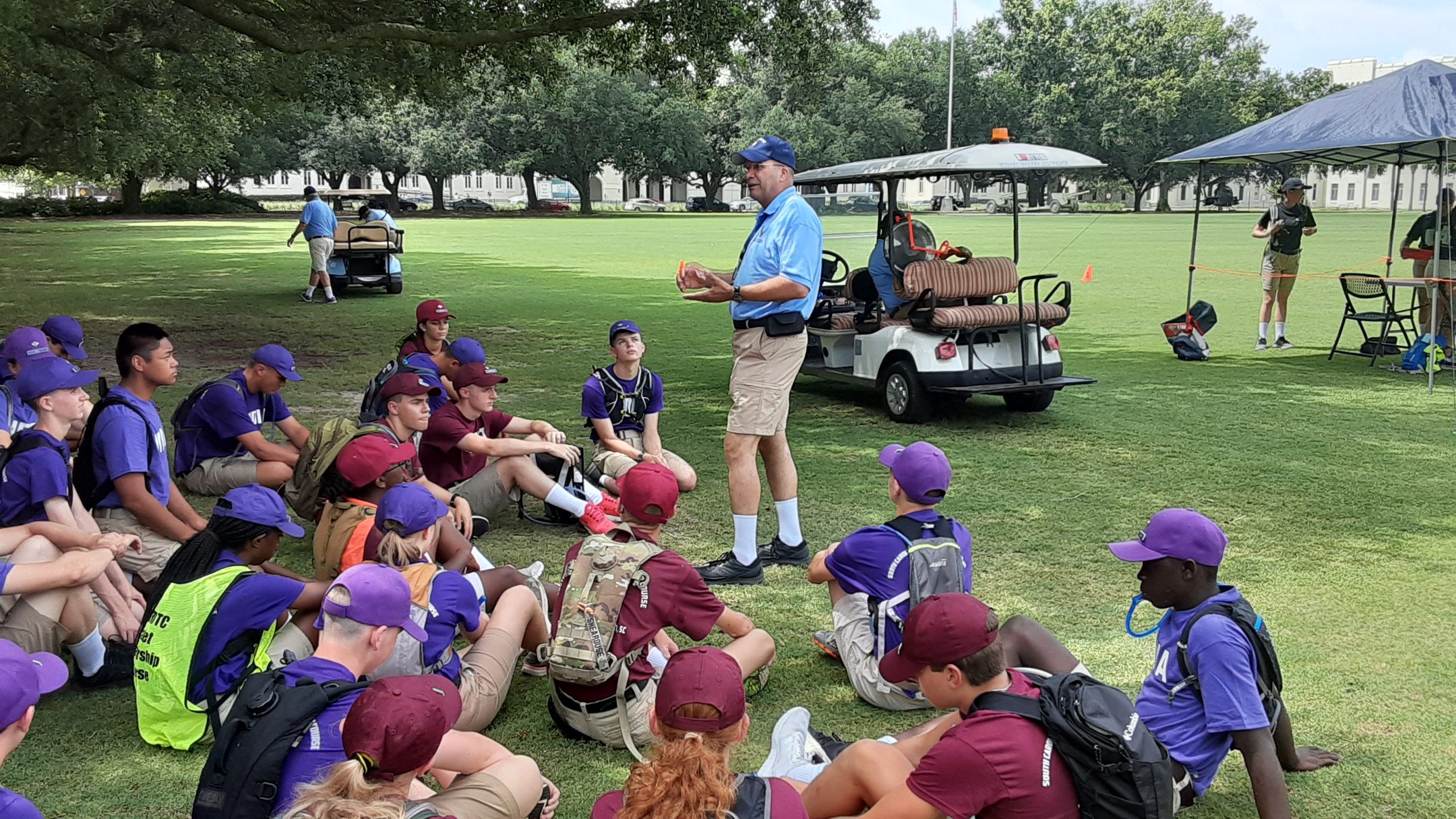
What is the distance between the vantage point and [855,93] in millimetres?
70625

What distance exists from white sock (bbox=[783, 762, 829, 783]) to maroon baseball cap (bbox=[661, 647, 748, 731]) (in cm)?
99

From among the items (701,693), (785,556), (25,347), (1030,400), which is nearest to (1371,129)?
(1030,400)

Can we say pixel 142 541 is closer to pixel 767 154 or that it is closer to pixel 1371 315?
pixel 767 154

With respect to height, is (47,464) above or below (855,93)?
below

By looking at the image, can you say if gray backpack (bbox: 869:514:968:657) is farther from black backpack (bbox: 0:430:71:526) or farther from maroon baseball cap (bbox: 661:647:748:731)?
black backpack (bbox: 0:430:71:526)

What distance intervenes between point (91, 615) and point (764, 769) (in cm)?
257

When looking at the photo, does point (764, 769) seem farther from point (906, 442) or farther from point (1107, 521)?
point (906, 442)

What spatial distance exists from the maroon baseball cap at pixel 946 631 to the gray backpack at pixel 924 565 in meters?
1.14

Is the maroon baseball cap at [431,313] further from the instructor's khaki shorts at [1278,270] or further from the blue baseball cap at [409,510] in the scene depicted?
the instructor's khaki shorts at [1278,270]

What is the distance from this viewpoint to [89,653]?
4.27 m

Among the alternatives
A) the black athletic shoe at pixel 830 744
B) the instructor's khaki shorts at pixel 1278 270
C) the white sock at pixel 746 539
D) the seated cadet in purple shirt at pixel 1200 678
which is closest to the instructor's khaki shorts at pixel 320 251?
the instructor's khaki shorts at pixel 1278 270

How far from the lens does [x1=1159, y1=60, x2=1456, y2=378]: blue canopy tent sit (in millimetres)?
10477

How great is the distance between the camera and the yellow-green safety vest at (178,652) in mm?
3609

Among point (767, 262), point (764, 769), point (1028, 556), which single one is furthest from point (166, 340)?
point (1028, 556)
